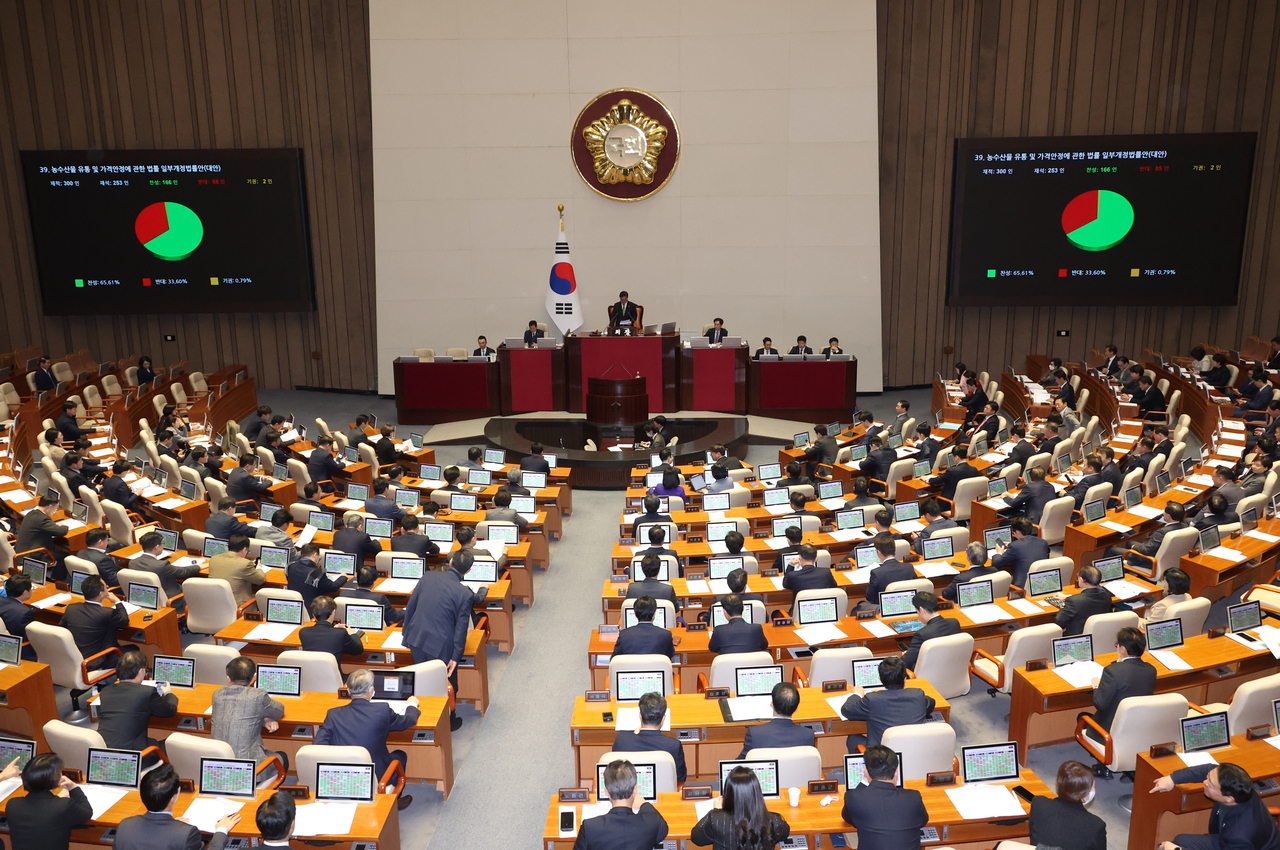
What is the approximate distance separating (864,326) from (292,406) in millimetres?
12598

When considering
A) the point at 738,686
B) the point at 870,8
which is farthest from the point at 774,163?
Result: the point at 738,686

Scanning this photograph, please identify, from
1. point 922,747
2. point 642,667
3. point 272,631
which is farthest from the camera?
point 272,631

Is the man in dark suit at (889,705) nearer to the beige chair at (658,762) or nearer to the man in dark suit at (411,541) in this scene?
the beige chair at (658,762)

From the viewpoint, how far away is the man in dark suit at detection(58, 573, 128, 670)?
296 inches

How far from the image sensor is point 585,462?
14344 mm

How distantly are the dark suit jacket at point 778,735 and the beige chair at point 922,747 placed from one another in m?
0.48

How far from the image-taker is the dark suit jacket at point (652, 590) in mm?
7832

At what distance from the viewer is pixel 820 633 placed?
7.54m

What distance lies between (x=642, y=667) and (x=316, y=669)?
2411mm

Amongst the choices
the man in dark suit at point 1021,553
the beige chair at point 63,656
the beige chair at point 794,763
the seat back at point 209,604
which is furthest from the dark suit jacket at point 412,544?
the man in dark suit at point 1021,553

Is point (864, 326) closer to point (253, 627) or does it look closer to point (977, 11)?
point (977, 11)

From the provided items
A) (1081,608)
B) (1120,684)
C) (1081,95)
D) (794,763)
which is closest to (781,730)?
(794,763)

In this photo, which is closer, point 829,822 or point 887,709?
point 829,822

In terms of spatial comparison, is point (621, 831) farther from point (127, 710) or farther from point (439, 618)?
point (127, 710)
